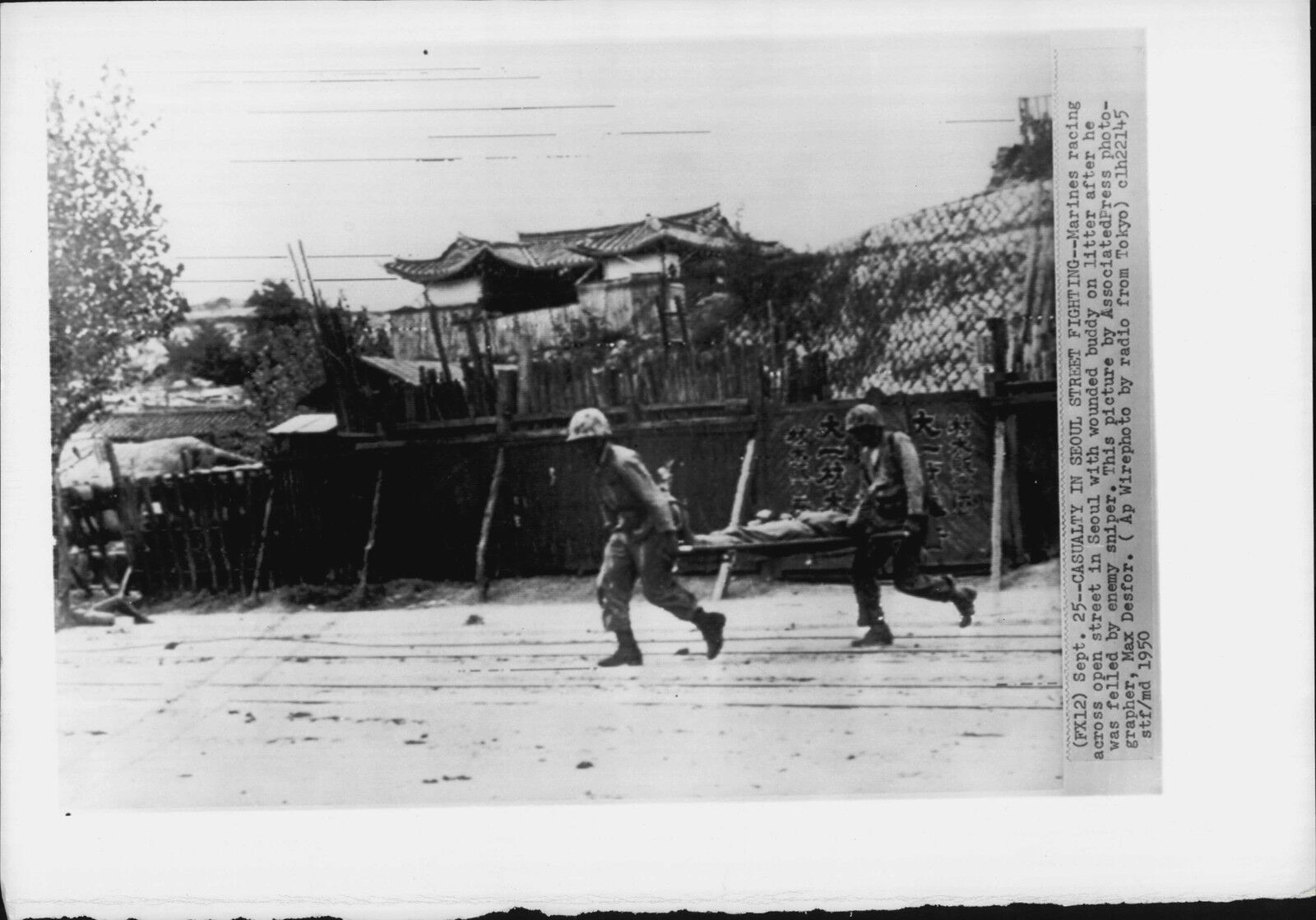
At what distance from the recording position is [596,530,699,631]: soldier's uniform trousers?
423 cm

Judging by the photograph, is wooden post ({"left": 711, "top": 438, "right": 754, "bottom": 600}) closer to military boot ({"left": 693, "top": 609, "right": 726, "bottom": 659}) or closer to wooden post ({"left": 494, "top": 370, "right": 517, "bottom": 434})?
military boot ({"left": 693, "top": 609, "right": 726, "bottom": 659})

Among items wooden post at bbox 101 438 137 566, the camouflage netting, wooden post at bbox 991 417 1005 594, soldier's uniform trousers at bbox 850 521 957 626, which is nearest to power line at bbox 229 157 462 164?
wooden post at bbox 101 438 137 566

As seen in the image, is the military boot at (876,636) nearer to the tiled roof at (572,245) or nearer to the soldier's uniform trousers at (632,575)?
the soldier's uniform trousers at (632,575)

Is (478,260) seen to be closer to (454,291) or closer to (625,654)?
(454,291)

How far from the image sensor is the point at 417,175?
13.8 feet

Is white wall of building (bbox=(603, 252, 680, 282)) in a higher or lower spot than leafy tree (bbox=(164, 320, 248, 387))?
higher

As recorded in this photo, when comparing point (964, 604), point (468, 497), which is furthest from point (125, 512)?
point (964, 604)

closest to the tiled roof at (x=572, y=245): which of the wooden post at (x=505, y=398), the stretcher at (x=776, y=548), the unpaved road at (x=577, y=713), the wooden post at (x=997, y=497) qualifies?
the wooden post at (x=505, y=398)

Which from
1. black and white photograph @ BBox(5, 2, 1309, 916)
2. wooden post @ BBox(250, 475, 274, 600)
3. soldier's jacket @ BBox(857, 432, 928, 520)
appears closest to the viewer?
black and white photograph @ BBox(5, 2, 1309, 916)

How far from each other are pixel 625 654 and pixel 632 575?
1.01 feet

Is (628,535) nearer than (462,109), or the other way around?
A: (462,109)

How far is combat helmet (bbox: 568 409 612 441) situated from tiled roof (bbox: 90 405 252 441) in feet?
4.27

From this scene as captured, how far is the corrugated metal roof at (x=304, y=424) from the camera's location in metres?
4.29

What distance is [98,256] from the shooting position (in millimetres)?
4207
